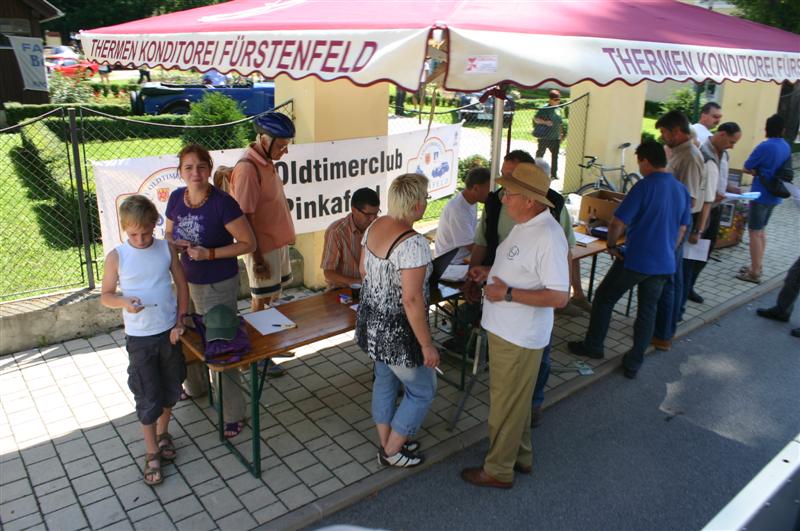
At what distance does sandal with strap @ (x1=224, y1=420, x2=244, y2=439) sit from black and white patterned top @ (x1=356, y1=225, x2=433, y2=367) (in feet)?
4.05

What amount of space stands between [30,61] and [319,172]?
52.3 feet

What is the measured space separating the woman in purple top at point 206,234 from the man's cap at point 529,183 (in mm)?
1679

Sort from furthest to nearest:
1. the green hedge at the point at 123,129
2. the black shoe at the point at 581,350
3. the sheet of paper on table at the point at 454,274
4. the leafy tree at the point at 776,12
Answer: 1. the green hedge at the point at 123,129
2. the leafy tree at the point at 776,12
3. the black shoe at the point at 581,350
4. the sheet of paper on table at the point at 454,274

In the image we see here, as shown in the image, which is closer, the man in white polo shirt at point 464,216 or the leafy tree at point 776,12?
the man in white polo shirt at point 464,216

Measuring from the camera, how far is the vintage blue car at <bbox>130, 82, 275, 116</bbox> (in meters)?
18.8

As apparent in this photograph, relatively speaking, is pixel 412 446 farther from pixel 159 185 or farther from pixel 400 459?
pixel 159 185

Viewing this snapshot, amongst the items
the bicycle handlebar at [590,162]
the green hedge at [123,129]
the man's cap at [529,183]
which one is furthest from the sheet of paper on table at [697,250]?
the green hedge at [123,129]

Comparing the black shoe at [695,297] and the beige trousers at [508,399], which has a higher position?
the beige trousers at [508,399]

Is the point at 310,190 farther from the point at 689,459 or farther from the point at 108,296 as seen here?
the point at 689,459

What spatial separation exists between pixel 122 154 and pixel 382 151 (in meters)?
7.91

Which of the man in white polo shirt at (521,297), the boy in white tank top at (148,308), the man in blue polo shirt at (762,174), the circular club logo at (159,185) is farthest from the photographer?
the man in blue polo shirt at (762,174)

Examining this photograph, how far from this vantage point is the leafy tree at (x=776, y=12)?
40.8 feet

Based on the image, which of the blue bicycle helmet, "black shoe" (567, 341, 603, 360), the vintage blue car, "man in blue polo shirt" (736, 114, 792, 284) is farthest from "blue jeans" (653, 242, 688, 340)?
the vintage blue car

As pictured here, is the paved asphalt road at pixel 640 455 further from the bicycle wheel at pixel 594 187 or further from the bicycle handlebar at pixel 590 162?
the bicycle handlebar at pixel 590 162
